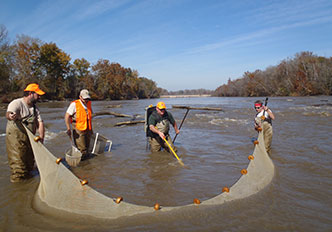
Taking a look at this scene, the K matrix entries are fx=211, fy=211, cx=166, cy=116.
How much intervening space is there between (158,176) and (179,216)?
74.8 inches

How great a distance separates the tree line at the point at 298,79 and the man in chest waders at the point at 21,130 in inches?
2123

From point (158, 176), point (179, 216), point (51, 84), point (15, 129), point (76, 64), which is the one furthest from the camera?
point (76, 64)

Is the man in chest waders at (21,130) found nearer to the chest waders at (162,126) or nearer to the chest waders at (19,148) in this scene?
the chest waders at (19,148)

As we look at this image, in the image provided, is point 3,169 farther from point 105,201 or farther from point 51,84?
point 51,84

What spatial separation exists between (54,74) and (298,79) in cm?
6001

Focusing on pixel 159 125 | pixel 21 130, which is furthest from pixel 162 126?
pixel 21 130

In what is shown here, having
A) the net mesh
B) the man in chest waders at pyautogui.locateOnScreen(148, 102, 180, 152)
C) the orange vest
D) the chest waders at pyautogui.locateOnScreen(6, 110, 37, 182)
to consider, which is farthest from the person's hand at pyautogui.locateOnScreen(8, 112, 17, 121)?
the man in chest waders at pyautogui.locateOnScreen(148, 102, 180, 152)

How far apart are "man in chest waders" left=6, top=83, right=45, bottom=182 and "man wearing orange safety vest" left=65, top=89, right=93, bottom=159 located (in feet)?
3.56

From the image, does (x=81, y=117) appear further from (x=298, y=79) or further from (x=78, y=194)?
(x=298, y=79)

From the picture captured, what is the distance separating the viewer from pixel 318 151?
20.9ft

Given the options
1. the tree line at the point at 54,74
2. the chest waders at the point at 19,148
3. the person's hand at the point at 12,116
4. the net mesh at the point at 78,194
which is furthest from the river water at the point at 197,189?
the tree line at the point at 54,74

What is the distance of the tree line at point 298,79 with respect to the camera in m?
45.4

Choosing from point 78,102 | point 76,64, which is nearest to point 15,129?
point 78,102

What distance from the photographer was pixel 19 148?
429 centimetres
